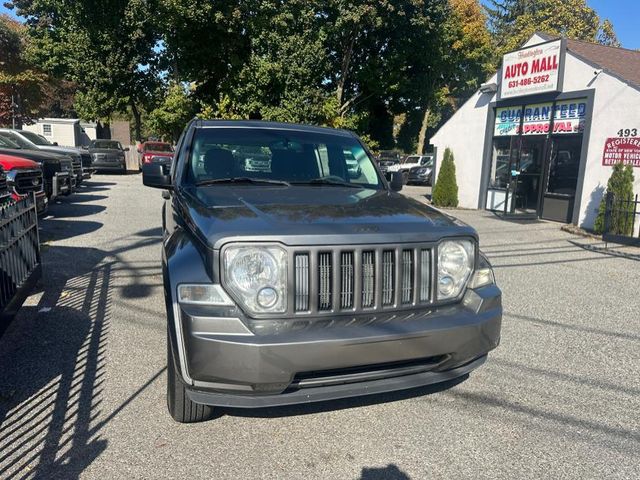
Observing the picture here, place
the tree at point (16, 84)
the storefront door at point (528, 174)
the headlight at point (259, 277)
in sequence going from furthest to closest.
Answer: the tree at point (16, 84), the storefront door at point (528, 174), the headlight at point (259, 277)

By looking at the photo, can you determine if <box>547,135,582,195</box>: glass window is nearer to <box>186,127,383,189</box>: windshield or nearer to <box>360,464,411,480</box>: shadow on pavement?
<box>186,127,383,189</box>: windshield

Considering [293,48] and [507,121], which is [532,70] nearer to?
[507,121]

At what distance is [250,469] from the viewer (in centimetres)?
259

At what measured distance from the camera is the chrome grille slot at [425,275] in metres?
2.81

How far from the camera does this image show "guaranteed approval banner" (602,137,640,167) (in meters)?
10.8

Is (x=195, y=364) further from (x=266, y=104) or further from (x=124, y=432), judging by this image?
(x=266, y=104)

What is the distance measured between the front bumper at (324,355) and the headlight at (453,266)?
136mm

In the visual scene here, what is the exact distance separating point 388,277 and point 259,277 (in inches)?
28.1

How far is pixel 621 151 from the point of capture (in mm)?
11039

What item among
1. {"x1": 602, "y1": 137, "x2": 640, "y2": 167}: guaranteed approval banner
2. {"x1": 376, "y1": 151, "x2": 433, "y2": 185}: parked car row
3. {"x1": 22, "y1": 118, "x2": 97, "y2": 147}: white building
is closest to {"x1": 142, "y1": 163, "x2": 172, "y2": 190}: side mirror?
{"x1": 602, "y1": 137, "x2": 640, "y2": 167}: guaranteed approval banner

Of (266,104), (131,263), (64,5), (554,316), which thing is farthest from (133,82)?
(554,316)

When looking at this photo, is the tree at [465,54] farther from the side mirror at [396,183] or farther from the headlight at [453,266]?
the headlight at [453,266]

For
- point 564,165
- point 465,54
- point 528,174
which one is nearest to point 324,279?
point 564,165

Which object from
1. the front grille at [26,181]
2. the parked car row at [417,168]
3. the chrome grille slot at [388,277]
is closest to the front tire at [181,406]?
the chrome grille slot at [388,277]
